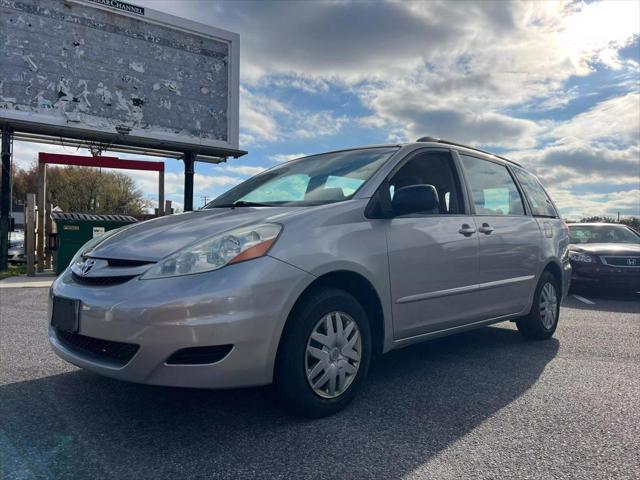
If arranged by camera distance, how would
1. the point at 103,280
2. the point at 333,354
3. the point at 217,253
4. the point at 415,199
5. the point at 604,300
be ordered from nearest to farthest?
the point at 217,253
the point at 103,280
the point at 333,354
the point at 415,199
the point at 604,300

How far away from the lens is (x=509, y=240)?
4.32m

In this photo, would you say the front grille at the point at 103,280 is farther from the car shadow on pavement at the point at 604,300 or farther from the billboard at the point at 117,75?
the billboard at the point at 117,75

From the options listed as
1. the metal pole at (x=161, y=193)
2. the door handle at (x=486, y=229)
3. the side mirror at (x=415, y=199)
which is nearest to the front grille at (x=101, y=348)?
the side mirror at (x=415, y=199)

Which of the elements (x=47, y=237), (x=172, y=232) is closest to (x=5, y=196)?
(x=47, y=237)

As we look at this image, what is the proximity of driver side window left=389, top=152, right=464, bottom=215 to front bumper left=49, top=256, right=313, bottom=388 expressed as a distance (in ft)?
5.35

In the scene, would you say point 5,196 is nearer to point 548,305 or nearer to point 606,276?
point 548,305

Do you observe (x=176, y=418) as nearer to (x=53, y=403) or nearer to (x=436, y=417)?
(x=53, y=403)

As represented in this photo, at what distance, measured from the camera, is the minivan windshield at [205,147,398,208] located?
333cm

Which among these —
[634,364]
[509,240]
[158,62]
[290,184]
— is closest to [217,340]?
[290,184]

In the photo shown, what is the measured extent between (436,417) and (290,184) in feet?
6.18

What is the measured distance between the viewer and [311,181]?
3652 millimetres

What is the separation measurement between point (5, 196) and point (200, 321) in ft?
42.3

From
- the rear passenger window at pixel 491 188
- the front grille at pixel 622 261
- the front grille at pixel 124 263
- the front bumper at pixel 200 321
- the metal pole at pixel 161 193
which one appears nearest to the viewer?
the front bumper at pixel 200 321

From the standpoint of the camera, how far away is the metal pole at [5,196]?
1269 cm
